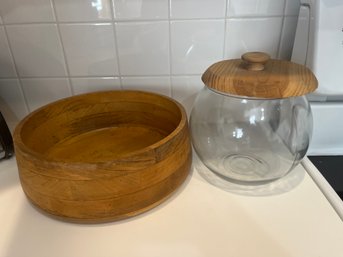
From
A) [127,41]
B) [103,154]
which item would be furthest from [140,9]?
[103,154]

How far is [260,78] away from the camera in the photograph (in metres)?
0.49

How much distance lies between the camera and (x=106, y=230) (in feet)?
1.64

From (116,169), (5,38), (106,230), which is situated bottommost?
(106,230)

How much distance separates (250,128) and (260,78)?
0.64ft

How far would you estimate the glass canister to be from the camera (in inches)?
21.2

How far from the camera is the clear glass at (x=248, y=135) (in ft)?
1.98

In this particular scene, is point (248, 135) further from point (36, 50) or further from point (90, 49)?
point (36, 50)

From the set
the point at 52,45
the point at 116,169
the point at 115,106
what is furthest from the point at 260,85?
the point at 52,45

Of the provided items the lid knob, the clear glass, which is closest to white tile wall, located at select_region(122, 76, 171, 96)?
the clear glass

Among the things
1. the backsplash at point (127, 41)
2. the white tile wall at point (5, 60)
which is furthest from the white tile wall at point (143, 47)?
the white tile wall at point (5, 60)

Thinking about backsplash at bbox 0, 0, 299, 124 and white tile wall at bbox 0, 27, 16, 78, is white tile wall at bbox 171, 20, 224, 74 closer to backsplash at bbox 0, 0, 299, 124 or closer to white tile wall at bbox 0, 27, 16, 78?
backsplash at bbox 0, 0, 299, 124

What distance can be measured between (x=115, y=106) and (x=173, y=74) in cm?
15

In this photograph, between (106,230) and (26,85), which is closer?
(106,230)

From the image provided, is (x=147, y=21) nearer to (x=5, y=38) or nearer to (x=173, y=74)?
(x=173, y=74)
